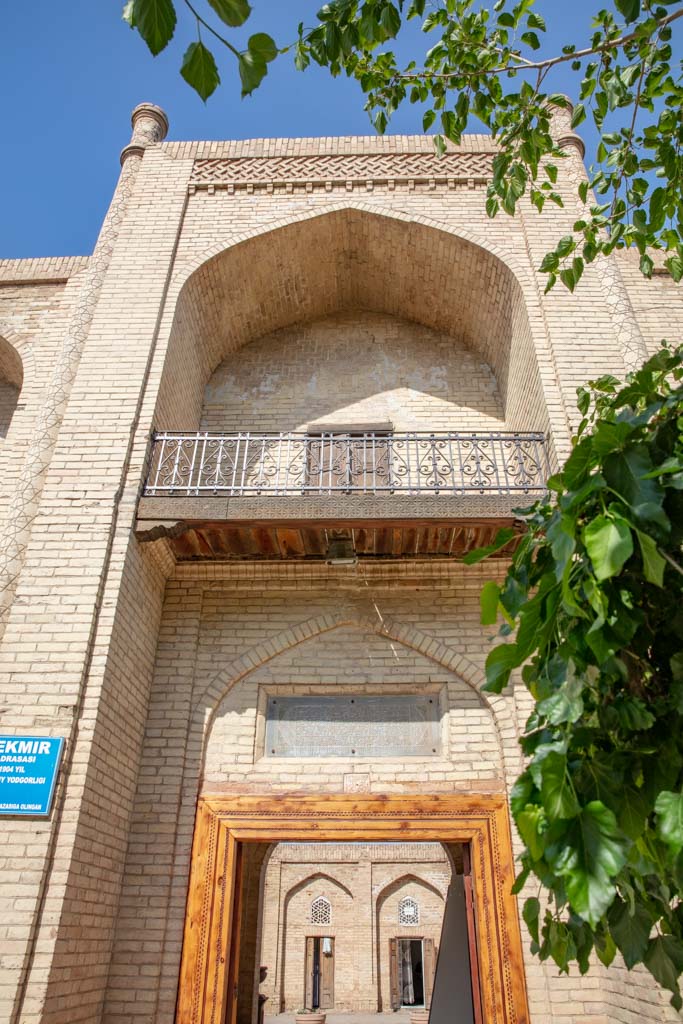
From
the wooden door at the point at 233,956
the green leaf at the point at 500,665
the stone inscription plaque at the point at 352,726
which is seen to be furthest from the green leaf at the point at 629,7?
the wooden door at the point at 233,956

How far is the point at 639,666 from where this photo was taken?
2.00 meters

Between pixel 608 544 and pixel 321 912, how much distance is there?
59.9 ft

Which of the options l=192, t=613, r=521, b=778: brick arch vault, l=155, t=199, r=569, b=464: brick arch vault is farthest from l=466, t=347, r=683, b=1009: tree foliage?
l=155, t=199, r=569, b=464: brick arch vault

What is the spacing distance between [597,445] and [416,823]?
409 centimetres

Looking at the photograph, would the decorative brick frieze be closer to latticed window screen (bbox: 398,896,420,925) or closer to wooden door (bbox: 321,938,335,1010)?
latticed window screen (bbox: 398,896,420,925)

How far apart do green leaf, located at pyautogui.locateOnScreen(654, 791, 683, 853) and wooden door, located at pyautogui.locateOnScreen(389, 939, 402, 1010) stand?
60.0ft

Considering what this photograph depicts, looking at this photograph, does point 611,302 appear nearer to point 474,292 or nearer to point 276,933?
point 474,292

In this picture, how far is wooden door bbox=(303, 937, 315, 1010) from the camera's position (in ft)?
56.3


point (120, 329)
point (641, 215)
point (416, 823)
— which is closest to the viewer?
point (641, 215)

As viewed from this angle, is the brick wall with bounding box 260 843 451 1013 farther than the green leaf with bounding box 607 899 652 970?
Yes

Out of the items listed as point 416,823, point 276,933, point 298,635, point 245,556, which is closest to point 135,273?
point 245,556

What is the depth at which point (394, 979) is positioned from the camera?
1692cm

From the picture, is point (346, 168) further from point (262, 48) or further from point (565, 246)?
point (262, 48)

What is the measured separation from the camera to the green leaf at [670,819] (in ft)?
4.66
